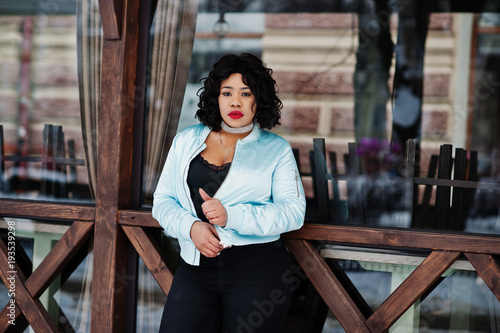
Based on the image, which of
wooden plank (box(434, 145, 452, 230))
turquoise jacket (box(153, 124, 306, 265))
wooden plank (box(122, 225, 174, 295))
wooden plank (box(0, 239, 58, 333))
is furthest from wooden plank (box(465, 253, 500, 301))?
wooden plank (box(0, 239, 58, 333))

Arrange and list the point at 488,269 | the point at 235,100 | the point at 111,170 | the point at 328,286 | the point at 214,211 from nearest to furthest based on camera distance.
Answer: the point at 214,211 → the point at 235,100 → the point at 488,269 → the point at 328,286 → the point at 111,170

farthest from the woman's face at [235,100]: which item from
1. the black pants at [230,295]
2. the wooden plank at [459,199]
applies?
the wooden plank at [459,199]

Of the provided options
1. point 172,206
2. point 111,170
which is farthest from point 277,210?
Result: point 111,170

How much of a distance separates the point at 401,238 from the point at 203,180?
0.94m

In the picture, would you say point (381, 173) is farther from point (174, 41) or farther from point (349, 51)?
point (174, 41)

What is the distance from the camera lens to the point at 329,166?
2.90m

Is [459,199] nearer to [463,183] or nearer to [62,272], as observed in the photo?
[463,183]

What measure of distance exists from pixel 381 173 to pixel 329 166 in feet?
0.95

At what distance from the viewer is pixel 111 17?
2.44m

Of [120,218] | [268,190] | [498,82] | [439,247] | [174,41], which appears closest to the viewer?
[268,190]

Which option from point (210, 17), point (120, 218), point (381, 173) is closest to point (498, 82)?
point (381, 173)

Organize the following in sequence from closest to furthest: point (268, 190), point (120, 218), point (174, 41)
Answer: point (268, 190) → point (120, 218) → point (174, 41)

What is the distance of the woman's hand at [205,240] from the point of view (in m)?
1.75

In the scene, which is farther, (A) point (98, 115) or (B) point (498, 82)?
(B) point (498, 82)
